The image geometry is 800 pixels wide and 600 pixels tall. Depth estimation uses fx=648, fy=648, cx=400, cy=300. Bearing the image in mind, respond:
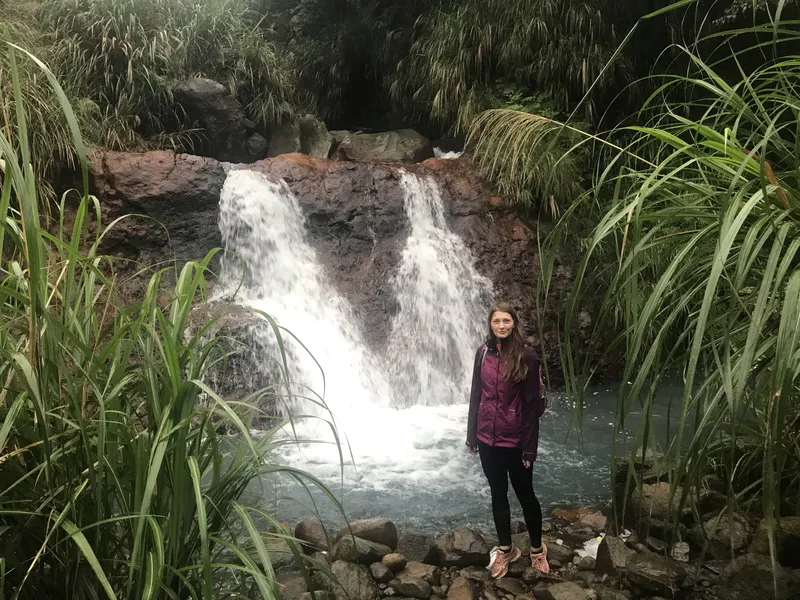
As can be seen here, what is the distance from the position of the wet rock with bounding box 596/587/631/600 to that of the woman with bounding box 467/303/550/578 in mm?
378

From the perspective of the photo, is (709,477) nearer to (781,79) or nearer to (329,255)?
(781,79)

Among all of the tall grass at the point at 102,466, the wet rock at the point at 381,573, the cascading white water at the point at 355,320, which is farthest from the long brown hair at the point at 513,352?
the cascading white water at the point at 355,320

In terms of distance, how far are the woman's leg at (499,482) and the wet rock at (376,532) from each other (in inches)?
24.3

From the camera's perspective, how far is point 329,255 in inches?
286

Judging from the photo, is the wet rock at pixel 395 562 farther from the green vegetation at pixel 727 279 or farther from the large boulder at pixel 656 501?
the green vegetation at pixel 727 279

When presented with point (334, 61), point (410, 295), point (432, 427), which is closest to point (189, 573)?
point (432, 427)

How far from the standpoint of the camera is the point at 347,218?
7.42 m

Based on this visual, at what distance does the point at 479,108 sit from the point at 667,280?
7.55 meters

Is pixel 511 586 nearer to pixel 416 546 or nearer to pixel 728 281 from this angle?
pixel 416 546

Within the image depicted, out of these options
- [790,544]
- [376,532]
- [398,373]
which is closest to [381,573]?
[376,532]

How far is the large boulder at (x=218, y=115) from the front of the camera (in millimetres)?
8023

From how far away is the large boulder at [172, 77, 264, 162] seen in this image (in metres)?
8.02

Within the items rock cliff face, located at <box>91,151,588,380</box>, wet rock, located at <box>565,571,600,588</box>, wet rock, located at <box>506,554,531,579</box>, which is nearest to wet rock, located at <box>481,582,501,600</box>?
wet rock, located at <box>506,554,531,579</box>

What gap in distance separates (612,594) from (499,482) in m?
0.70
